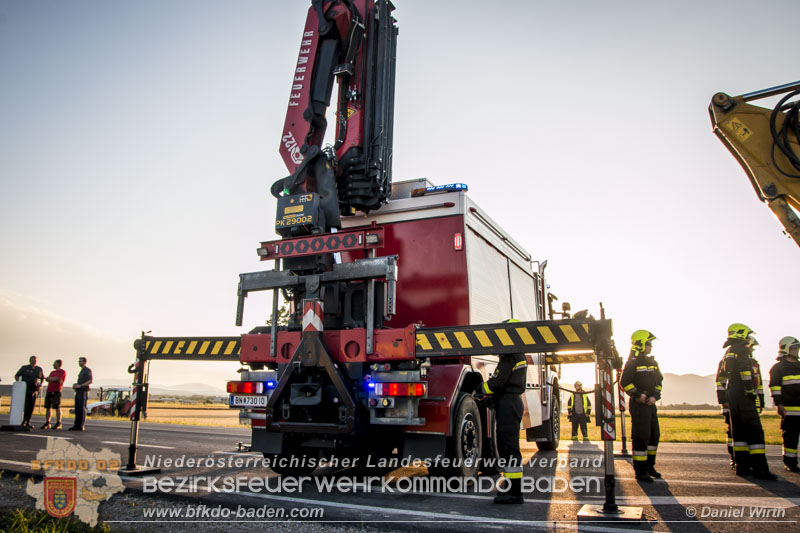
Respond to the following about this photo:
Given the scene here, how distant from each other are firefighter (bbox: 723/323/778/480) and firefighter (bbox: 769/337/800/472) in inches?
25.0

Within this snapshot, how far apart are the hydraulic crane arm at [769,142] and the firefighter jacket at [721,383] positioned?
3464 mm

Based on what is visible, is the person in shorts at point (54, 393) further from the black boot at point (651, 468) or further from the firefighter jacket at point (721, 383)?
the firefighter jacket at point (721, 383)

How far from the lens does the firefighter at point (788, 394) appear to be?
23.6ft

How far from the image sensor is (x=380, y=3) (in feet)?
25.0

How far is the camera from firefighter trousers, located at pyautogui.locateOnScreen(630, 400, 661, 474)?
642 centimetres

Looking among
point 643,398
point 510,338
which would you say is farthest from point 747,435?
point 510,338

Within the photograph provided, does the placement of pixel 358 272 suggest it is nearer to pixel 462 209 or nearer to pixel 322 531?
pixel 462 209

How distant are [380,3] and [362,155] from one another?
96.3 inches

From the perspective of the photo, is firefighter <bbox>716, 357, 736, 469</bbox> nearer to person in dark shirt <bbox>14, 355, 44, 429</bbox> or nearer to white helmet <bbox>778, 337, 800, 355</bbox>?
white helmet <bbox>778, 337, 800, 355</bbox>

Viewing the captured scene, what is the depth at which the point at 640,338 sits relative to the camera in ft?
23.1

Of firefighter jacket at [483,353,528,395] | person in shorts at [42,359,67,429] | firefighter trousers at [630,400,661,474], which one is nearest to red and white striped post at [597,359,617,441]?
firefighter jacket at [483,353,528,395]

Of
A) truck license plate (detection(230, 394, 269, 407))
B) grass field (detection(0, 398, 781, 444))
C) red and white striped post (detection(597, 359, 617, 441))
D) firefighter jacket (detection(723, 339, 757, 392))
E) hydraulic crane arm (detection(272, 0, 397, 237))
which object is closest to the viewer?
red and white striped post (detection(597, 359, 617, 441))

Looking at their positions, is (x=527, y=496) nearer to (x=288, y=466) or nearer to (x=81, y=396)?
(x=288, y=466)

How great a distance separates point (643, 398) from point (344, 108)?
541cm
